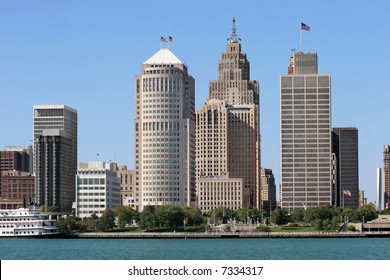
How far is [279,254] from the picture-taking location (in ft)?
495

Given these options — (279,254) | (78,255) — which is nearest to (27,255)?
(78,255)
